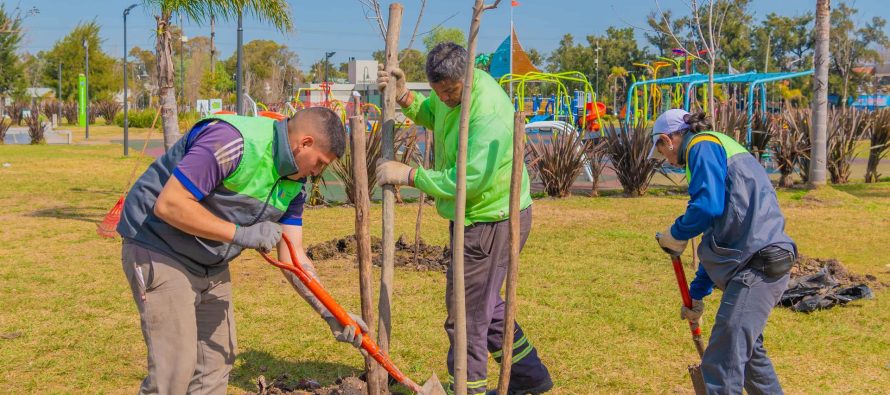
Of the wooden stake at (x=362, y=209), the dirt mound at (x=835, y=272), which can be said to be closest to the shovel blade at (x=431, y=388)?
the wooden stake at (x=362, y=209)

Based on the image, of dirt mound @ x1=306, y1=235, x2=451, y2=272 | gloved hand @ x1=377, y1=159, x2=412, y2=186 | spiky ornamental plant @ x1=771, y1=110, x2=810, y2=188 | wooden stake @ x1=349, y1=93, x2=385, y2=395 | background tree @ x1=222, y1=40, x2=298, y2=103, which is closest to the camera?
wooden stake @ x1=349, y1=93, x2=385, y2=395

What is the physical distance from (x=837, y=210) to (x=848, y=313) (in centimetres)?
598

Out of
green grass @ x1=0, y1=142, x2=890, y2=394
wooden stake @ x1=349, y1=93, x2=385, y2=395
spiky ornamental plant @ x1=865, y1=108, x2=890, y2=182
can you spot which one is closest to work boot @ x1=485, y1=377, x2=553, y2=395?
green grass @ x1=0, y1=142, x2=890, y2=394

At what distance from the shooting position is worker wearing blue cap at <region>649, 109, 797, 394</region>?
353 centimetres

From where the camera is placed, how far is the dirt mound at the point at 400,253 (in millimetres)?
7793

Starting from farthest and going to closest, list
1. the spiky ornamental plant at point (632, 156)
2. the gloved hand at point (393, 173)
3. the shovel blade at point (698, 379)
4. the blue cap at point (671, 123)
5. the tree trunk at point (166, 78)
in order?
the spiky ornamental plant at point (632, 156)
the tree trunk at point (166, 78)
the shovel blade at point (698, 379)
the blue cap at point (671, 123)
the gloved hand at point (393, 173)

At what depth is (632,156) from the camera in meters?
13.2

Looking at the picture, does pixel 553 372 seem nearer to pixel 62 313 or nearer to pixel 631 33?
pixel 62 313

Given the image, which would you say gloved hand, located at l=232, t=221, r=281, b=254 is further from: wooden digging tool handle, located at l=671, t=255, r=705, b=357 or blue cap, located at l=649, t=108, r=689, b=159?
wooden digging tool handle, located at l=671, t=255, r=705, b=357

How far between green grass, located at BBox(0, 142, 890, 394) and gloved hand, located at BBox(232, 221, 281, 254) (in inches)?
68.5

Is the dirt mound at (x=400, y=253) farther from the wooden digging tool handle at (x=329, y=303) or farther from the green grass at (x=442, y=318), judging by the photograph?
the wooden digging tool handle at (x=329, y=303)

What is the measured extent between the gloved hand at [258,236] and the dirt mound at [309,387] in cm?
134

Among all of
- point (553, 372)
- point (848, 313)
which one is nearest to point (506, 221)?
point (553, 372)

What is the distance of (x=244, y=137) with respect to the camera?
307 centimetres
